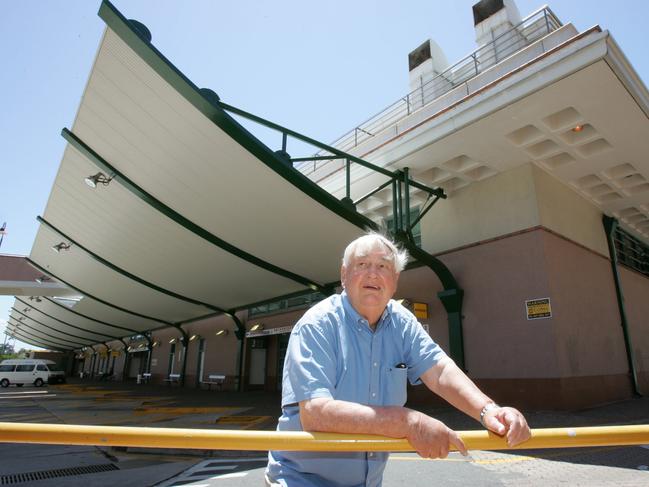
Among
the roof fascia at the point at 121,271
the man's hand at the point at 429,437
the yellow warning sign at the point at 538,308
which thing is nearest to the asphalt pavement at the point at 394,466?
the yellow warning sign at the point at 538,308

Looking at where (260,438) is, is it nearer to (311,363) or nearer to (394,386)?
(311,363)

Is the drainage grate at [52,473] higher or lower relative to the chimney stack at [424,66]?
lower

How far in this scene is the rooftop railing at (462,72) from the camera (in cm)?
1172

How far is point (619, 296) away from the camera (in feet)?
42.1

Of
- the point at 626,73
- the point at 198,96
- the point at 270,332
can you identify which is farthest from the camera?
the point at 270,332

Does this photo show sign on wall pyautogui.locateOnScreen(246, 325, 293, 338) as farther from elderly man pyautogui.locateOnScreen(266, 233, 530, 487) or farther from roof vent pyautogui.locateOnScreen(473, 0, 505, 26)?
elderly man pyautogui.locateOnScreen(266, 233, 530, 487)

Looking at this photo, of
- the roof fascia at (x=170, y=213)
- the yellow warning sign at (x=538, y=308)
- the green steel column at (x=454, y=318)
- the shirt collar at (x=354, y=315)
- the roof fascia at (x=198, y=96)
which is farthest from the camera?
the green steel column at (x=454, y=318)

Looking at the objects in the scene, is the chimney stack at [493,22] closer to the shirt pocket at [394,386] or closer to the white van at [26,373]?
the shirt pocket at [394,386]

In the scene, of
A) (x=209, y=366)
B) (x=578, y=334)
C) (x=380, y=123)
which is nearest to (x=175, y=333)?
(x=209, y=366)

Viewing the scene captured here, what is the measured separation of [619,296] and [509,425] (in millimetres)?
14146

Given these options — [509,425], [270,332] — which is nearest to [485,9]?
[270,332]

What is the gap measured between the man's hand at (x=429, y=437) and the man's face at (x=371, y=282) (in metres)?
0.55

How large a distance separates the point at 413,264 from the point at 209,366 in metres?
15.2

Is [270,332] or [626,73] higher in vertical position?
[626,73]
